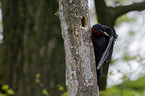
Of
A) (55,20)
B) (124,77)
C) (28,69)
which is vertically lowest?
(28,69)

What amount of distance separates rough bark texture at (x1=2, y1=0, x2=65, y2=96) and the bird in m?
2.18

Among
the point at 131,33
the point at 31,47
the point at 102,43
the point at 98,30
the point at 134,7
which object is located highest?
the point at 134,7

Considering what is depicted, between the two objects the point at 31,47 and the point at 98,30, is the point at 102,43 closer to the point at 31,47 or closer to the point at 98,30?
the point at 98,30

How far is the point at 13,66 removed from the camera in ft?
13.3

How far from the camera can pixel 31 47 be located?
4.02m

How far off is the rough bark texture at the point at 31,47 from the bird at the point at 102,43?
2.18m

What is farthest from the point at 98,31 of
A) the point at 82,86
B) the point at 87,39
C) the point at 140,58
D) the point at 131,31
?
the point at 131,31

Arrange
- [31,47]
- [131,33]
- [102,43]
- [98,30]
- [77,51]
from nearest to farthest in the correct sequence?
1. [77,51]
2. [98,30]
3. [102,43]
4. [31,47]
5. [131,33]

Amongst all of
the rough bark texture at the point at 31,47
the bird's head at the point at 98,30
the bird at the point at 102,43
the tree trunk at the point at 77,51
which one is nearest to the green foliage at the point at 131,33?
the rough bark texture at the point at 31,47

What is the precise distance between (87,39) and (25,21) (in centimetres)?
258

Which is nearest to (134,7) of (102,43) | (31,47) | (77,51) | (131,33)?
(102,43)

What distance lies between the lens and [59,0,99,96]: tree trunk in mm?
1731

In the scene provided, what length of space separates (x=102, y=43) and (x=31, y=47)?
233cm

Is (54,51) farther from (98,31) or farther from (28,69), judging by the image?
(98,31)
